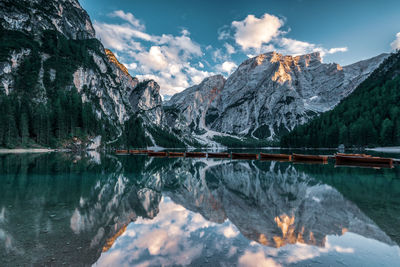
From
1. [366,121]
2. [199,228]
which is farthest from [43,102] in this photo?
[366,121]

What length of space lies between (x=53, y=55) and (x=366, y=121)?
173 metres

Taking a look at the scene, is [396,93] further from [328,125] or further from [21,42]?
[21,42]

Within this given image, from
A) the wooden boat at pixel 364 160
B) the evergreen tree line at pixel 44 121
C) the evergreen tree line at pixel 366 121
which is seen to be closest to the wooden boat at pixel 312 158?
the wooden boat at pixel 364 160

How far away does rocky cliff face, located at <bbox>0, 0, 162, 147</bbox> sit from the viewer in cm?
11470

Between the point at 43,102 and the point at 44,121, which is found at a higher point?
the point at 43,102

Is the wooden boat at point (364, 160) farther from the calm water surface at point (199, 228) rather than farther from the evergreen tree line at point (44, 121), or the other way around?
the evergreen tree line at point (44, 121)

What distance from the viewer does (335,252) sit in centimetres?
682

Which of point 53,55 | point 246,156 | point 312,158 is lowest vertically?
point 246,156

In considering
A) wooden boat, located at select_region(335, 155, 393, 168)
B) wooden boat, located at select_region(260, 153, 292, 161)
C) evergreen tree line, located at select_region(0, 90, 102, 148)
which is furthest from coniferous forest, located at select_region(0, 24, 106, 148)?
wooden boat, located at select_region(335, 155, 393, 168)

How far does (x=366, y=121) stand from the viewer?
347ft

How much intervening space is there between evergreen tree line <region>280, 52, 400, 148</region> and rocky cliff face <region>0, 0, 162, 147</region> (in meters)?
125

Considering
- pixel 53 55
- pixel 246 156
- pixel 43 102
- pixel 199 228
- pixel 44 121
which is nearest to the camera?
pixel 199 228

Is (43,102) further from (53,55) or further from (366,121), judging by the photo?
(366,121)

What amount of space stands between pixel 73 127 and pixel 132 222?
4398 inches
